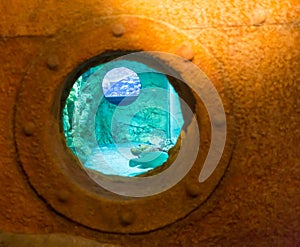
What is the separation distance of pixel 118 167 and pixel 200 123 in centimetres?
340

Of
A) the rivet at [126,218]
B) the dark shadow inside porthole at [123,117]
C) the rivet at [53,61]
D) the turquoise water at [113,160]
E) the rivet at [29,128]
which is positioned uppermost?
the dark shadow inside porthole at [123,117]

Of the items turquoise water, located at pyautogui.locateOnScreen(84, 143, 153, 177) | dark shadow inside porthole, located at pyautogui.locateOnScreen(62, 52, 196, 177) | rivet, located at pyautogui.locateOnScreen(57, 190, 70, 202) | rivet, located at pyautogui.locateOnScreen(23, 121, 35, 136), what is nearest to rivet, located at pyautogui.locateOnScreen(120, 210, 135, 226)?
rivet, located at pyautogui.locateOnScreen(57, 190, 70, 202)

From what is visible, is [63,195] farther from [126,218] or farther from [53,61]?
[53,61]

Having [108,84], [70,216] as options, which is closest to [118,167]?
[108,84]

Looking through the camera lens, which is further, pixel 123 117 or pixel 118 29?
pixel 123 117

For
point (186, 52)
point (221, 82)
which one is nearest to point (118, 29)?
point (186, 52)

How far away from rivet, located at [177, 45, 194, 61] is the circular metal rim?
15mm

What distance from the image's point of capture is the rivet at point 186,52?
131cm

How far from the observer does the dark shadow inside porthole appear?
18.2ft

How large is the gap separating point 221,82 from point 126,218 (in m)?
0.61

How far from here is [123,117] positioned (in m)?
6.53

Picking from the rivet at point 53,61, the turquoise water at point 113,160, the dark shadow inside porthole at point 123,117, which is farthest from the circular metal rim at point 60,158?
the dark shadow inside porthole at point 123,117

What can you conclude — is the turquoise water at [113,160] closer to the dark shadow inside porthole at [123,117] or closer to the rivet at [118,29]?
the dark shadow inside porthole at [123,117]

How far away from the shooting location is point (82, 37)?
1330mm
